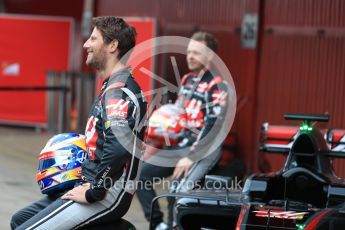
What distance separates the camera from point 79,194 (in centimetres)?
487

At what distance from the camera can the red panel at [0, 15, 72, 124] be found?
16.2 metres

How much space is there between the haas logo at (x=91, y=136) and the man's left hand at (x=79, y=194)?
0.19m

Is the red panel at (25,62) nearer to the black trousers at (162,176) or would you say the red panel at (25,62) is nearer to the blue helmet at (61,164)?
the black trousers at (162,176)

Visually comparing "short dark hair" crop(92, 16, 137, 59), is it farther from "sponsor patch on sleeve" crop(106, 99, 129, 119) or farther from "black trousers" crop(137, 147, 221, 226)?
"black trousers" crop(137, 147, 221, 226)

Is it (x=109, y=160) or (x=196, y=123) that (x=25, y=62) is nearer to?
(x=196, y=123)

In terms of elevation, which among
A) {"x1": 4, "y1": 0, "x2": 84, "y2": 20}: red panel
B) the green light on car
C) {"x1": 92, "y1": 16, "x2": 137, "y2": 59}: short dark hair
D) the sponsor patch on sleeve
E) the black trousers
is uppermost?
{"x1": 92, "y1": 16, "x2": 137, "y2": 59}: short dark hair

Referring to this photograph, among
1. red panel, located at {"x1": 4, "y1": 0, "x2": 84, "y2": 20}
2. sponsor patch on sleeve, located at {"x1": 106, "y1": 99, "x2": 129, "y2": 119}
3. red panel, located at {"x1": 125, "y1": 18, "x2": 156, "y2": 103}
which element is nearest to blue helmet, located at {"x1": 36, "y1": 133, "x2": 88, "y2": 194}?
sponsor patch on sleeve, located at {"x1": 106, "y1": 99, "x2": 129, "y2": 119}

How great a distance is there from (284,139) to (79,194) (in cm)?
291

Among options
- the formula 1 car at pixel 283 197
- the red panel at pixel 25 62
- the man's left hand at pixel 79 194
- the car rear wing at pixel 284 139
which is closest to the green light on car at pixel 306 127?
the formula 1 car at pixel 283 197

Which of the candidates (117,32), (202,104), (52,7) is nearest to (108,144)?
(117,32)

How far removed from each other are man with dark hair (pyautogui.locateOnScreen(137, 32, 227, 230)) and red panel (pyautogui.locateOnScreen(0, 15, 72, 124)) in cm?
884

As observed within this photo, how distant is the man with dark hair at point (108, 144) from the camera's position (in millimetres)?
4824

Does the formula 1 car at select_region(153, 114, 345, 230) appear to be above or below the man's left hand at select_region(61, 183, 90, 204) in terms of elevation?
below

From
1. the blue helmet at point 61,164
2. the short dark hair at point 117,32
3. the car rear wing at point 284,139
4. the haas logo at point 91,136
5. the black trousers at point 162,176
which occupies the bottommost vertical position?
the black trousers at point 162,176
